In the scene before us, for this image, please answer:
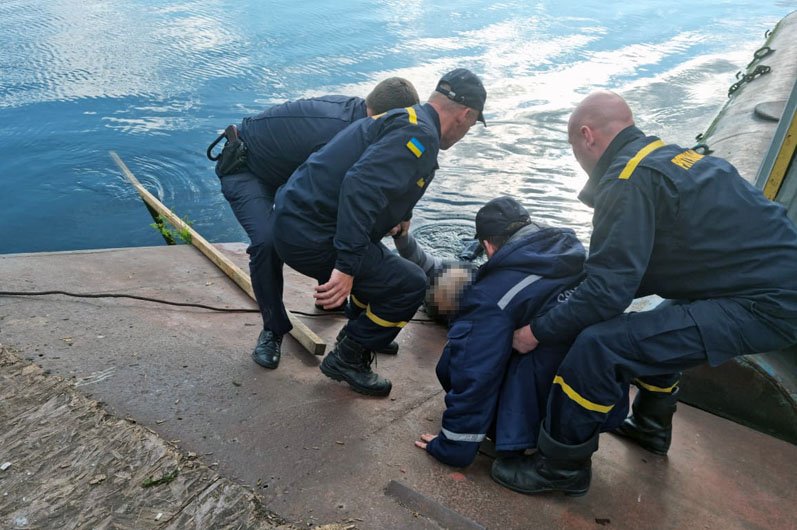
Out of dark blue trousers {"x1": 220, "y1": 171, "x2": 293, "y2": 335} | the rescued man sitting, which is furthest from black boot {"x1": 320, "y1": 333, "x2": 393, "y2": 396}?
the rescued man sitting

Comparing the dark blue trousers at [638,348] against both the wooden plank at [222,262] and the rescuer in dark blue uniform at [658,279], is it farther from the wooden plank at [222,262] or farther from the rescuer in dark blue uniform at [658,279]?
the wooden plank at [222,262]

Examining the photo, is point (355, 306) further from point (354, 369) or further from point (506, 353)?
point (506, 353)

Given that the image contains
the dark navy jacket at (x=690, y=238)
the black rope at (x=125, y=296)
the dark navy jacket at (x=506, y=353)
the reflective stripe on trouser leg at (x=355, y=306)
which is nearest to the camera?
the dark navy jacket at (x=690, y=238)

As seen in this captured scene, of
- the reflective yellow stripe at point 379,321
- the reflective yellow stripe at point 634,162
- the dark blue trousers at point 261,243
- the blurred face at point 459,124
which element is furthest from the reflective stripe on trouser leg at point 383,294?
the reflective yellow stripe at point 634,162

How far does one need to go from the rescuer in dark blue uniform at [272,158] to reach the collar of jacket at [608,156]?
140cm

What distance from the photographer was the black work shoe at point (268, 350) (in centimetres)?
357

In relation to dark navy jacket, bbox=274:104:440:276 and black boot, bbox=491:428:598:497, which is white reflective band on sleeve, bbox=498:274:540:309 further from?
dark navy jacket, bbox=274:104:440:276

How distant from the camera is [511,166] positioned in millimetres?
9180

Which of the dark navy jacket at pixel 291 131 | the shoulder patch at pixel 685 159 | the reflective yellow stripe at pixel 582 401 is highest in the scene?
the shoulder patch at pixel 685 159

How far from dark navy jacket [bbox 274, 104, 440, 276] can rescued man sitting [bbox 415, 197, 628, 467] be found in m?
0.54

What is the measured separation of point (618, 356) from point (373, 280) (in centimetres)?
121

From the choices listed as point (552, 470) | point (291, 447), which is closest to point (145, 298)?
point (291, 447)

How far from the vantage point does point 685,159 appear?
7.90 ft

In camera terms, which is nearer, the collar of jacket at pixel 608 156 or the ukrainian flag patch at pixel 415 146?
the collar of jacket at pixel 608 156
